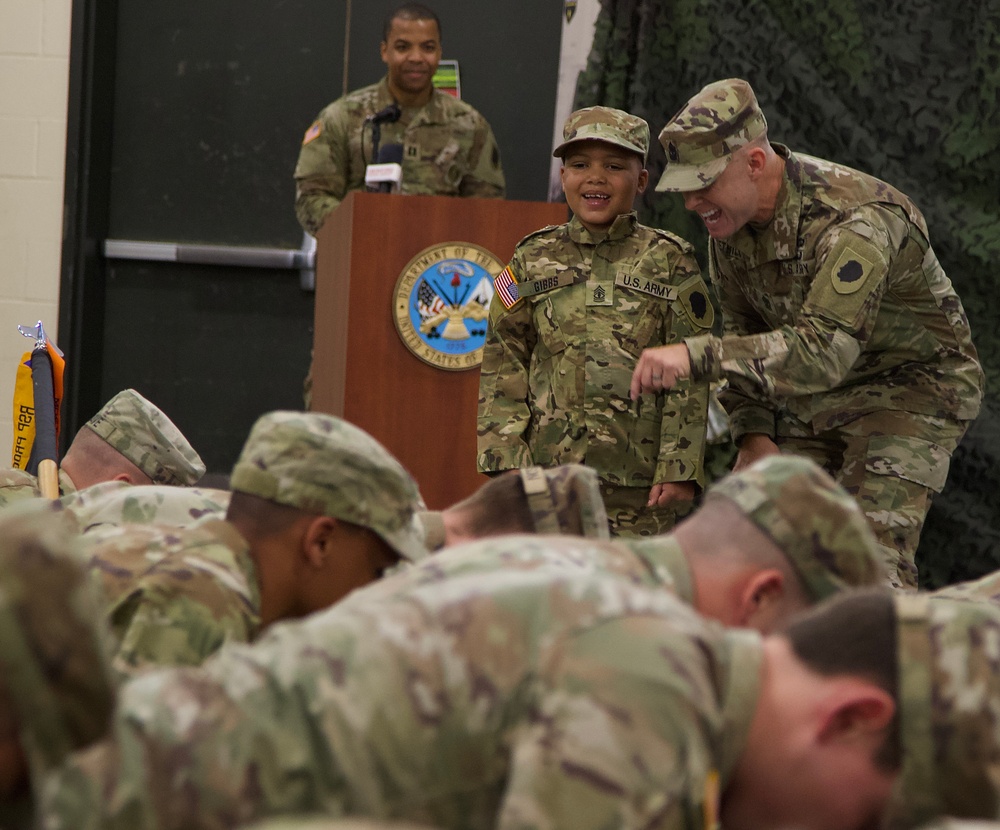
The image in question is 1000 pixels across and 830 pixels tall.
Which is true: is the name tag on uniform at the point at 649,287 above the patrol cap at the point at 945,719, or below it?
above

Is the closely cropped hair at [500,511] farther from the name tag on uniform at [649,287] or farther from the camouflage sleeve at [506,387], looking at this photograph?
the name tag on uniform at [649,287]

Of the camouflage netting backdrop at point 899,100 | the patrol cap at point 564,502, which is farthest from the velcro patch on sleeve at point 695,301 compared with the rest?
the patrol cap at point 564,502

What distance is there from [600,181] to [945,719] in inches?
94.9

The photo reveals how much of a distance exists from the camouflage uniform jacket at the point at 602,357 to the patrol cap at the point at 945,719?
85.6 inches

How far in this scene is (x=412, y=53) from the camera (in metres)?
5.13

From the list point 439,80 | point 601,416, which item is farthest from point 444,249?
point 439,80

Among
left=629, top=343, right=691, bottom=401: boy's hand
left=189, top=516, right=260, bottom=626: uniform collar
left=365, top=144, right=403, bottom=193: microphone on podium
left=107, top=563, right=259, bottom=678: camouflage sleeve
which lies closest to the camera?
left=107, top=563, right=259, bottom=678: camouflage sleeve

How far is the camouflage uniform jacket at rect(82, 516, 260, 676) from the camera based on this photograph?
1.81 metres

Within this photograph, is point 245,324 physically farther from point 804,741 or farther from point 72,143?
point 804,741

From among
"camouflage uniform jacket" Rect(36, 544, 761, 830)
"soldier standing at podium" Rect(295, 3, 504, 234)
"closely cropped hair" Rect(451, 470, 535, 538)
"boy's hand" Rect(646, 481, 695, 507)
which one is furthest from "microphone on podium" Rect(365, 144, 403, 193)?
"camouflage uniform jacket" Rect(36, 544, 761, 830)

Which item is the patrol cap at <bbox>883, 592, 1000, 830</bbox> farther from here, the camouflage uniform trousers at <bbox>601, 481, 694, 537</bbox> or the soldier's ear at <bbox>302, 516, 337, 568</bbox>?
the camouflage uniform trousers at <bbox>601, 481, 694, 537</bbox>

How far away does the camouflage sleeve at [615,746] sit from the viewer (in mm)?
1209

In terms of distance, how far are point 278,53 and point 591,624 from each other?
5246 millimetres

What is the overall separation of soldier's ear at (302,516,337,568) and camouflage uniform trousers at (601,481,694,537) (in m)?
1.74
